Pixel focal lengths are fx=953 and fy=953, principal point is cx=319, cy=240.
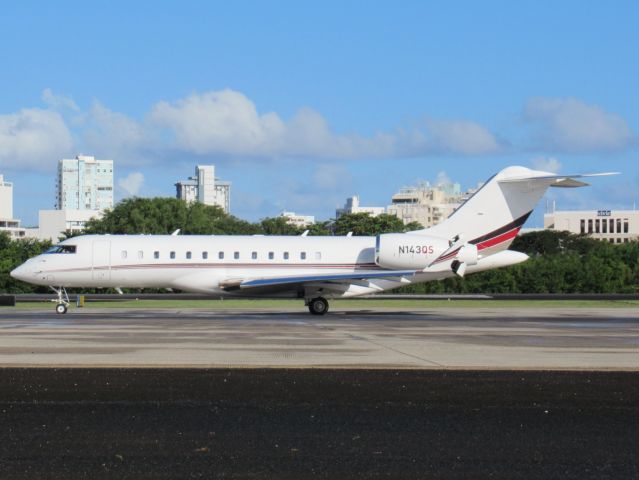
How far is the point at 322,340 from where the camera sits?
78.2 ft

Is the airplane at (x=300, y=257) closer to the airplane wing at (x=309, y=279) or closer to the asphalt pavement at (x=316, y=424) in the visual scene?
the airplane wing at (x=309, y=279)

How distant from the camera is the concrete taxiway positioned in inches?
730

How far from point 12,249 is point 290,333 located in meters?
45.9

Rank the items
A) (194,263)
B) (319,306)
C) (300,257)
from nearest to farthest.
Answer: (319,306), (194,263), (300,257)

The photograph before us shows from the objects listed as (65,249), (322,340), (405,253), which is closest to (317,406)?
(322,340)

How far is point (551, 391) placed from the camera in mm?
14367

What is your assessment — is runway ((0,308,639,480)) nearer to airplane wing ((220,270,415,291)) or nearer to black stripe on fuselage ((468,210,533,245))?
airplane wing ((220,270,415,291))

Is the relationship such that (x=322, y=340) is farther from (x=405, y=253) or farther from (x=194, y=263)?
(x=194, y=263)

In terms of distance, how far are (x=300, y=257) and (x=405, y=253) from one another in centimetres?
425

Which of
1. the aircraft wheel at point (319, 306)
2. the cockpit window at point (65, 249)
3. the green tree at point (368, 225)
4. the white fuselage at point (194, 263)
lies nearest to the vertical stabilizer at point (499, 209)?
the white fuselage at point (194, 263)

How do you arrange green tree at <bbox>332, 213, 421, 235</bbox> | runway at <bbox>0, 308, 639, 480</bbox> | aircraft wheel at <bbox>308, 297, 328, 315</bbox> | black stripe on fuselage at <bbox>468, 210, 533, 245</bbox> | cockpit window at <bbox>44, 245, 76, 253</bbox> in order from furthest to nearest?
green tree at <bbox>332, 213, 421, 235</bbox>
black stripe on fuselage at <bbox>468, 210, 533, 245</bbox>
cockpit window at <bbox>44, 245, 76, 253</bbox>
aircraft wheel at <bbox>308, 297, 328, 315</bbox>
runway at <bbox>0, 308, 639, 480</bbox>

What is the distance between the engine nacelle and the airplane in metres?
0.04

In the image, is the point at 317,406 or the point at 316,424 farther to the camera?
the point at 317,406

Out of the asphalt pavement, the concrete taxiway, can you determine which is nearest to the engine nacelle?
the concrete taxiway
